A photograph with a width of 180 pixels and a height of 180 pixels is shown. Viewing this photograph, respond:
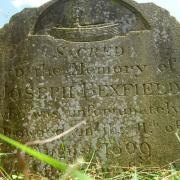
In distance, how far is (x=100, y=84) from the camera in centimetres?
360

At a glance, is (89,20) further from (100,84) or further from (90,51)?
(100,84)

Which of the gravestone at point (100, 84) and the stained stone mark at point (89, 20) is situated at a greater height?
the stained stone mark at point (89, 20)

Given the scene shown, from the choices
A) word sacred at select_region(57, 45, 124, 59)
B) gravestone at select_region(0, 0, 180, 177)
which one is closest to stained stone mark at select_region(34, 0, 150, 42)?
gravestone at select_region(0, 0, 180, 177)

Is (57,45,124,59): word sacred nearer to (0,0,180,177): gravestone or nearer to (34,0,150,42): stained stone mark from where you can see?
(0,0,180,177): gravestone

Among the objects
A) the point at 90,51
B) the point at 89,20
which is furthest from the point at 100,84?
the point at 89,20

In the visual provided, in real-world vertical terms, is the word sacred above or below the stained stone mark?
below

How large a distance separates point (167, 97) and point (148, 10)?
0.95 meters

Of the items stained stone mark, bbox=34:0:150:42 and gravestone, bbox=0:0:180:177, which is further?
stained stone mark, bbox=34:0:150:42

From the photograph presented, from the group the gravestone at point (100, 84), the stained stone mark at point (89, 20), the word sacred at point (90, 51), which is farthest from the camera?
the stained stone mark at point (89, 20)

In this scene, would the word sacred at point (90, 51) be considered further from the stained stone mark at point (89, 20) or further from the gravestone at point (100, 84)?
the stained stone mark at point (89, 20)

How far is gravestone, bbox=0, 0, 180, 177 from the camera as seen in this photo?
11.4 feet

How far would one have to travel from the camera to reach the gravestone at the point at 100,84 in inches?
137

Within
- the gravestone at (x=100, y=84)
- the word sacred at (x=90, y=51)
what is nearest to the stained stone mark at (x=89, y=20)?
the gravestone at (x=100, y=84)

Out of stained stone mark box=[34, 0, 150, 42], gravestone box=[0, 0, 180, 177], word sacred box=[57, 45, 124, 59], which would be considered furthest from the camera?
stained stone mark box=[34, 0, 150, 42]
